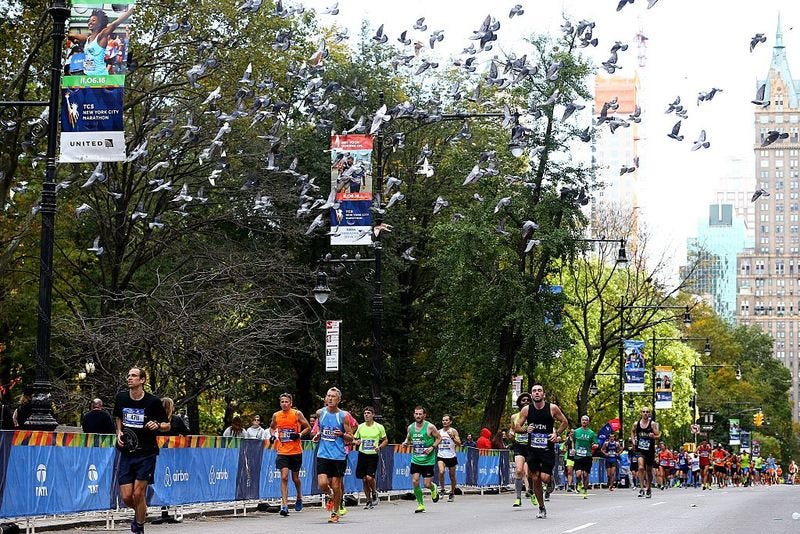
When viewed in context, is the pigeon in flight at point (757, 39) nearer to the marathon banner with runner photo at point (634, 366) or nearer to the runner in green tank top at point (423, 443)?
the runner in green tank top at point (423, 443)

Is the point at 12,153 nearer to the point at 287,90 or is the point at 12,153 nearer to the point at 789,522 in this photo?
the point at 287,90

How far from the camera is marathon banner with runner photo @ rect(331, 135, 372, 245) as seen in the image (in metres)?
27.5

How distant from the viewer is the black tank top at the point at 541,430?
19625 millimetres

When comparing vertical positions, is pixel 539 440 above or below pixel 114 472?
above

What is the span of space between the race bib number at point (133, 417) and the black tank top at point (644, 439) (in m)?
16.7

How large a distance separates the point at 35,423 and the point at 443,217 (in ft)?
103

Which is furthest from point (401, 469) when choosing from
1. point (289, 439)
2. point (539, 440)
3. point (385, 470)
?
point (539, 440)

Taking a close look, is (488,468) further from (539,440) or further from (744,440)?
(744,440)

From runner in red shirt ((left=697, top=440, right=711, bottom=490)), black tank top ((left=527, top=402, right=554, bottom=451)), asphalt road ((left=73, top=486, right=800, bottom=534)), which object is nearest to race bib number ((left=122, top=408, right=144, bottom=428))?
asphalt road ((left=73, top=486, right=800, bottom=534))

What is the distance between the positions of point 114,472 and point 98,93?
17.4 ft

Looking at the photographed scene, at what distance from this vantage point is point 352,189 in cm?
2783

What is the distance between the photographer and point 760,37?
20625 mm

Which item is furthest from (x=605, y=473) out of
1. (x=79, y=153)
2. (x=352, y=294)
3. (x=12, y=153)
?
(x=79, y=153)

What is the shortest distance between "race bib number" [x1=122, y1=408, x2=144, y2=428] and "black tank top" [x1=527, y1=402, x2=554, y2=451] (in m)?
7.21
